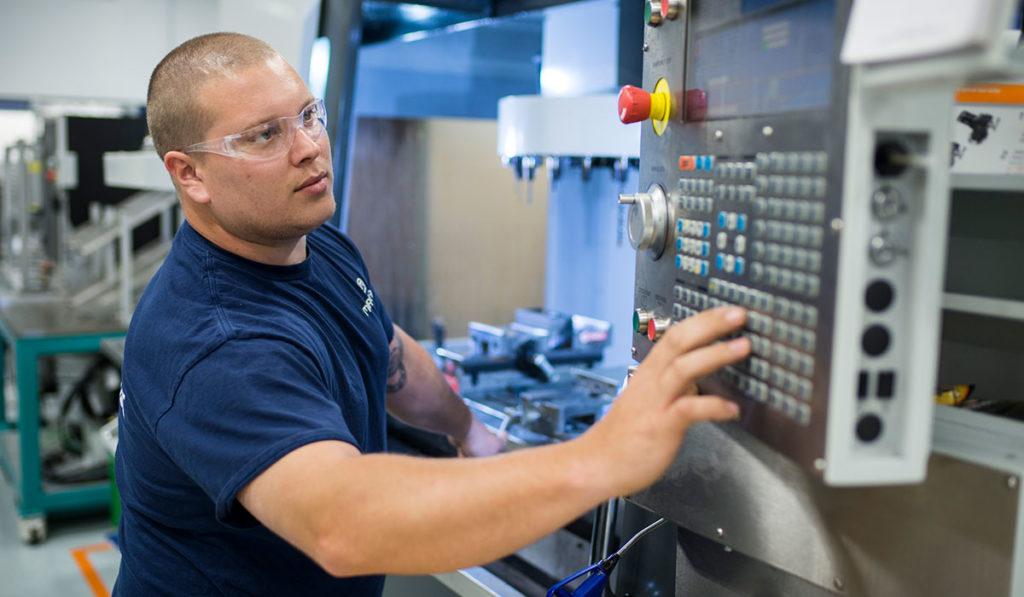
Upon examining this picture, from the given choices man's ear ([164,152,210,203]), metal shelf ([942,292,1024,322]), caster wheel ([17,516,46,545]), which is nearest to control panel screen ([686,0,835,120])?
metal shelf ([942,292,1024,322])

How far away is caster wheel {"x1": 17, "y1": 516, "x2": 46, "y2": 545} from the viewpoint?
123 inches

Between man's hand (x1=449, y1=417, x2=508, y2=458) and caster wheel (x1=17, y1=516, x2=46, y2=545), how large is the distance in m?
2.33

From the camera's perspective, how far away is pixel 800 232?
63cm

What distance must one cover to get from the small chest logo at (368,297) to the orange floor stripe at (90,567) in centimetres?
200

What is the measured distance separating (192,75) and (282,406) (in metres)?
→ 0.46

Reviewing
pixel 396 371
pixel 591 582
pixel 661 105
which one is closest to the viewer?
pixel 661 105

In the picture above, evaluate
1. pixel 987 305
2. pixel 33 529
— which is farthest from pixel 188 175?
pixel 33 529

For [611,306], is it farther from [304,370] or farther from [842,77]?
[842,77]

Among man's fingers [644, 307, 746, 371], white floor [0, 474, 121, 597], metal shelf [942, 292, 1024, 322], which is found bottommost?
white floor [0, 474, 121, 597]

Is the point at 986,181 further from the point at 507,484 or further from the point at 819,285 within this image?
the point at 507,484

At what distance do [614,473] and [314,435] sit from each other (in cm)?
27

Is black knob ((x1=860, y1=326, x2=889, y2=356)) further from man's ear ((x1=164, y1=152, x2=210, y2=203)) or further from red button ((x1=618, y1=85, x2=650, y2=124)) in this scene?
man's ear ((x1=164, y1=152, x2=210, y2=203))

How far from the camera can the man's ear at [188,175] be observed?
3.54 ft

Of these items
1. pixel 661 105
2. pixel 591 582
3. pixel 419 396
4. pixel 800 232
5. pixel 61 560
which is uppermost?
pixel 661 105
